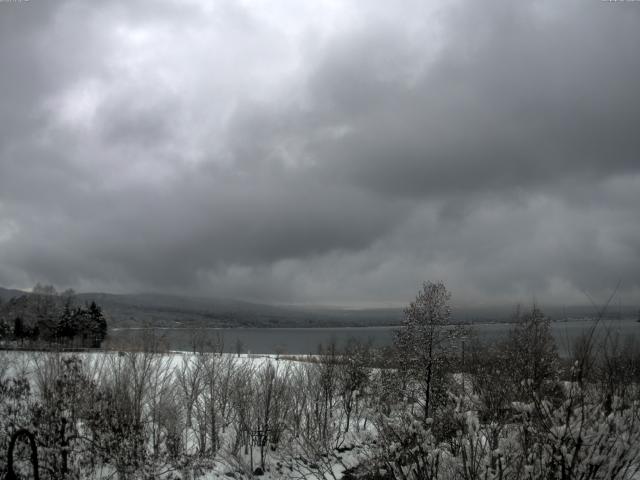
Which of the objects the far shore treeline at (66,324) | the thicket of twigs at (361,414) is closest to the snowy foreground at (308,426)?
the thicket of twigs at (361,414)

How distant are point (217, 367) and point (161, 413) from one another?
6712 millimetres

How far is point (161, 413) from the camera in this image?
89.4 ft

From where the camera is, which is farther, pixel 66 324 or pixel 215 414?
pixel 66 324

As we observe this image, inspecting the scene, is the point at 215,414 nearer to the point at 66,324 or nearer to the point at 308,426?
the point at 308,426

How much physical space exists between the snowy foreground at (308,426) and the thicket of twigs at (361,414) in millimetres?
63

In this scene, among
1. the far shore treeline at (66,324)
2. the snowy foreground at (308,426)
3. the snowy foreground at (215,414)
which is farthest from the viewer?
the far shore treeline at (66,324)

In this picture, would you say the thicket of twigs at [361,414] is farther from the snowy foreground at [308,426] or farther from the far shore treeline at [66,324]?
the far shore treeline at [66,324]

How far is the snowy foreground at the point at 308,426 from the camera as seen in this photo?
23.0ft

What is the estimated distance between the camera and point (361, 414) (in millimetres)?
29641

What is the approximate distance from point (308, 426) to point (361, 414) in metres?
9.69

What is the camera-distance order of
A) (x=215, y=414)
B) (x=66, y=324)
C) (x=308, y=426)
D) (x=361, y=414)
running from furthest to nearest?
(x=66, y=324) < (x=215, y=414) < (x=361, y=414) < (x=308, y=426)

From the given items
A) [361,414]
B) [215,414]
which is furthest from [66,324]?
[361,414]

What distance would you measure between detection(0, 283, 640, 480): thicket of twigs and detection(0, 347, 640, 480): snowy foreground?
0.21 ft

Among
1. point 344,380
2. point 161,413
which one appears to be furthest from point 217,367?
point 344,380
